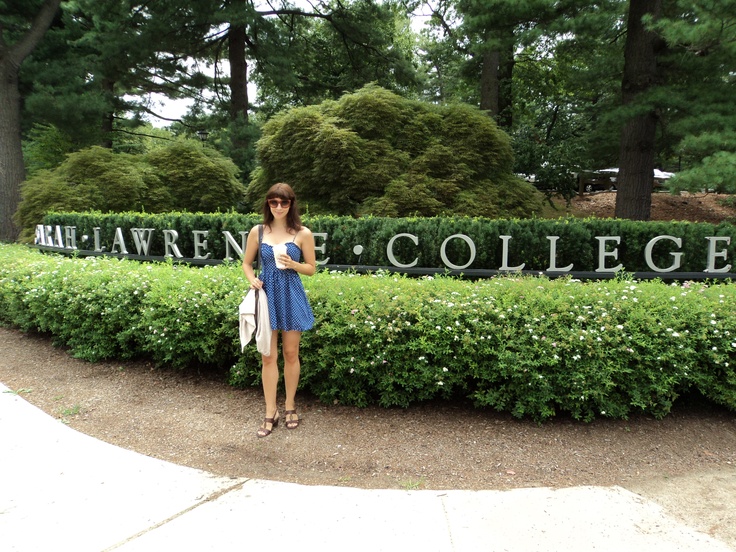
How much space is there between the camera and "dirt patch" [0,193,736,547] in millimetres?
2914

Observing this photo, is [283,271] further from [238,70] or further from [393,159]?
[238,70]

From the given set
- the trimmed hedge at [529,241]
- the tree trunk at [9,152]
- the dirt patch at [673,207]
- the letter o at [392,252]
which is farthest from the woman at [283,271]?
the tree trunk at [9,152]

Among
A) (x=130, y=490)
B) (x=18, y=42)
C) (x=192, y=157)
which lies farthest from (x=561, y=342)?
(x=18, y=42)

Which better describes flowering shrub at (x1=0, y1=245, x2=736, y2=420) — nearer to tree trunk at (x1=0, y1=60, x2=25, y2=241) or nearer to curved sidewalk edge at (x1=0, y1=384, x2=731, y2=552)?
curved sidewalk edge at (x1=0, y1=384, x2=731, y2=552)

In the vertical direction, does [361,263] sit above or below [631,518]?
above

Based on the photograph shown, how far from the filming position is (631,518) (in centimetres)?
252

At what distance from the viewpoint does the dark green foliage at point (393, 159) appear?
26.2 feet

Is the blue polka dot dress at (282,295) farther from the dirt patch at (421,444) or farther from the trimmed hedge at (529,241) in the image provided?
the trimmed hedge at (529,241)

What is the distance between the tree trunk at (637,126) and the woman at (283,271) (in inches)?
322

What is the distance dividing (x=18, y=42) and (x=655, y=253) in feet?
53.3

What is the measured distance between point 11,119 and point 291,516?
15507 millimetres

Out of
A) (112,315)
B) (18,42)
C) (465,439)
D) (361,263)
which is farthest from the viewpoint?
(18,42)

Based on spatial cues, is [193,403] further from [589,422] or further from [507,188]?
[507,188]

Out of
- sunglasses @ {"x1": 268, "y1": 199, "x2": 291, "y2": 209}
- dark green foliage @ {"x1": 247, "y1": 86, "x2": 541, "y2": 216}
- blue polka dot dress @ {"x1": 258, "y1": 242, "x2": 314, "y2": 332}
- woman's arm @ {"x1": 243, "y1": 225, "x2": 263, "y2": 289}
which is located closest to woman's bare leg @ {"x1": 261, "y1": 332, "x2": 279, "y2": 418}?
blue polka dot dress @ {"x1": 258, "y1": 242, "x2": 314, "y2": 332}
